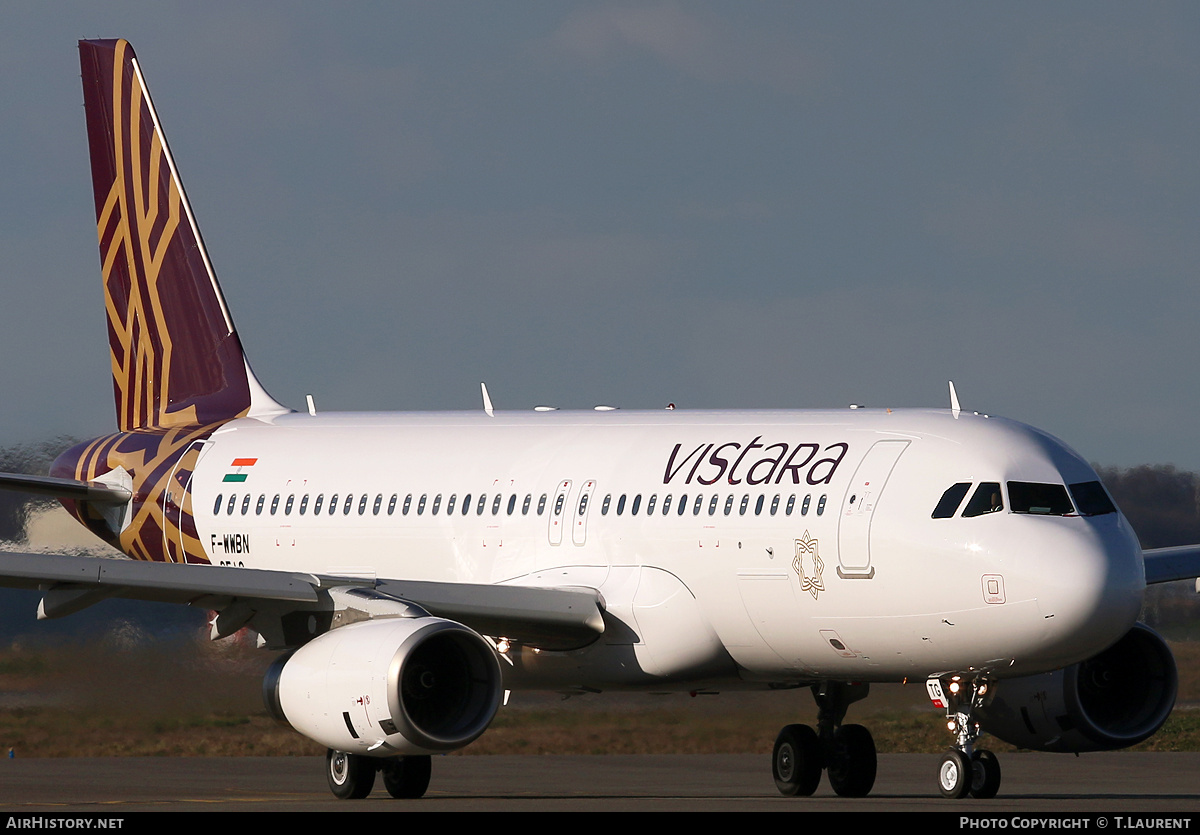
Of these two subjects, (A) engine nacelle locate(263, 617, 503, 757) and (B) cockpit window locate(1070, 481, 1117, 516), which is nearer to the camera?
(A) engine nacelle locate(263, 617, 503, 757)

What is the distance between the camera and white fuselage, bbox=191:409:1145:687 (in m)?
21.2

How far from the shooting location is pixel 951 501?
21641mm

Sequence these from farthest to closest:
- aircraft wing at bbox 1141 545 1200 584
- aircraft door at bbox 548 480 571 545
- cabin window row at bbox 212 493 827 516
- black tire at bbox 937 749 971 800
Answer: aircraft wing at bbox 1141 545 1200 584 → aircraft door at bbox 548 480 571 545 → cabin window row at bbox 212 493 827 516 → black tire at bbox 937 749 971 800

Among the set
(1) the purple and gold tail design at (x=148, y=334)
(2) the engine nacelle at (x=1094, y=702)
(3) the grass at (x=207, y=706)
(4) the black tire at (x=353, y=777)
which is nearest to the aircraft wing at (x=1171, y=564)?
(2) the engine nacelle at (x=1094, y=702)

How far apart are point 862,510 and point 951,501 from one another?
0.92m

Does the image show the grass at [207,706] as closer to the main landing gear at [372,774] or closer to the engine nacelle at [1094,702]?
the engine nacelle at [1094,702]

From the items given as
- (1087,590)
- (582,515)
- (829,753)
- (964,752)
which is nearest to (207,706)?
(582,515)

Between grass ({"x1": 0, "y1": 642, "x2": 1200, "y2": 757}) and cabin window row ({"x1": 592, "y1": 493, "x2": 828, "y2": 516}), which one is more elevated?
cabin window row ({"x1": 592, "y1": 493, "x2": 828, "y2": 516})

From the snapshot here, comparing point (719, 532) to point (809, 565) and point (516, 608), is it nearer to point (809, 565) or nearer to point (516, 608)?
point (809, 565)

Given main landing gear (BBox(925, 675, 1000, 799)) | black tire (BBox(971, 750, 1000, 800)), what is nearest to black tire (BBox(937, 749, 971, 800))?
main landing gear (BBox(925, 675, 1000, 799))

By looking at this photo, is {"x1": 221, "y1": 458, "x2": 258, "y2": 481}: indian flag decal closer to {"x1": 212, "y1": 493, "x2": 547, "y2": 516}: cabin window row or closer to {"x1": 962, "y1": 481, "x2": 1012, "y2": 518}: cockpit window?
{"x1": 212, "y1": 493, "x2": 547, "y2": 516}: cabin window row

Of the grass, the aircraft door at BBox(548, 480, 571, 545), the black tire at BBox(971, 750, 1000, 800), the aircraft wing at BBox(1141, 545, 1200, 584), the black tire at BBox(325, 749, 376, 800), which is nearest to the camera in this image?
the black tire at BBox(971, 750, 1000, 800)

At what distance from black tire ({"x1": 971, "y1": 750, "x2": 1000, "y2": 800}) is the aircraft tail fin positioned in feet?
39.1

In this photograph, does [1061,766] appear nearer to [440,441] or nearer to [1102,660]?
[1102,660]
